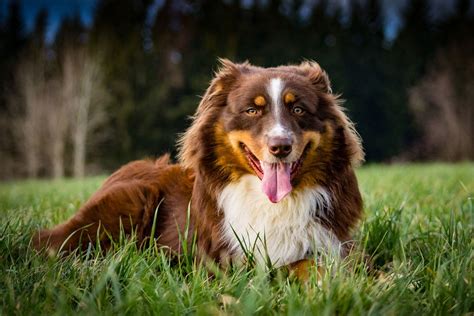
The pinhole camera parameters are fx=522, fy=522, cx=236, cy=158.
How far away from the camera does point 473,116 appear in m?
34.5

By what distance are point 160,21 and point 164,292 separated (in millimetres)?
31868

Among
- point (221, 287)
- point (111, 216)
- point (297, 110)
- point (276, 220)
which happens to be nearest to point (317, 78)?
point (297, 110)

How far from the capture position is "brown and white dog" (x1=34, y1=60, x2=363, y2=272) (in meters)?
3.69

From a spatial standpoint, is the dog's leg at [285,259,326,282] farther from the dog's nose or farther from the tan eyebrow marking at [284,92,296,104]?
the tan eyebrow marking at [284,92,296,104]

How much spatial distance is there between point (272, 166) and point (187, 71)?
2769 centimetres

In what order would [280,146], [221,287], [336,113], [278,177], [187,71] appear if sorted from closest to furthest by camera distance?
[221,287], [280,146], [278,177], [336,113], [187,71]

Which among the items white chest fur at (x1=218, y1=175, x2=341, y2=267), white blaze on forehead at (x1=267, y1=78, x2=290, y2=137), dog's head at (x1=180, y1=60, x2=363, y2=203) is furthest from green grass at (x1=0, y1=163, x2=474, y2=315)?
white blaze on forehead at (x1=267, y1=78, x2=290, y2=137)

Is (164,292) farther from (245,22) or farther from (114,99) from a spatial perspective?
(245,22)

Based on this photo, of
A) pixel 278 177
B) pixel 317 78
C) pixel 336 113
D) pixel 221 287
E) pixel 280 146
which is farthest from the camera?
pixel 317 78

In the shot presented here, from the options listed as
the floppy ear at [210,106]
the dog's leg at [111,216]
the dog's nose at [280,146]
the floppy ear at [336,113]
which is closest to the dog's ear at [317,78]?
the floppy ear at [336,113]

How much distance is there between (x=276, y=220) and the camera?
12.6 feet

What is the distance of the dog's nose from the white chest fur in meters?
0.41

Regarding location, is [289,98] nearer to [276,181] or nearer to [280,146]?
[280,146]

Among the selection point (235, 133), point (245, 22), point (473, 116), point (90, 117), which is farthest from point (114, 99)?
point (235, 133)
